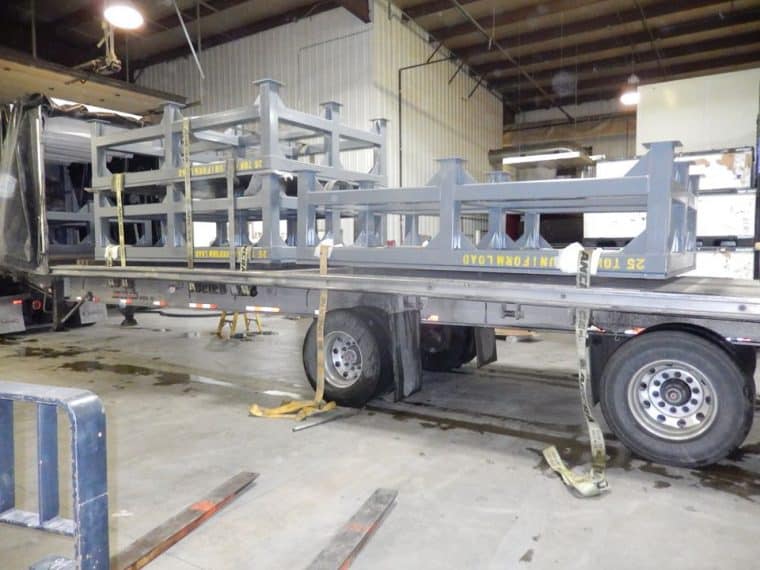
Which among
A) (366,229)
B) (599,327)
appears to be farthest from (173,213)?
(599,327)

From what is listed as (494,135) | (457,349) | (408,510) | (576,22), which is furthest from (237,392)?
(494,135)

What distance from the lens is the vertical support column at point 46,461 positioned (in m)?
1.85

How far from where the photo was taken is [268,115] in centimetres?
480

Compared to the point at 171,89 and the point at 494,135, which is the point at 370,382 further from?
the point at 494,135

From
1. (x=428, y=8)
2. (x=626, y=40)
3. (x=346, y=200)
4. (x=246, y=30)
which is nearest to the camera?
(x=346, y=200)

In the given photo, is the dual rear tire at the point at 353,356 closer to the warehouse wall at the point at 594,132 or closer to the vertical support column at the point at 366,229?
the vertical support column at the point at 366,229

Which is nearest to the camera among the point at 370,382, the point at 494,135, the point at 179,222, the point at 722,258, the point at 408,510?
the point at 408,510

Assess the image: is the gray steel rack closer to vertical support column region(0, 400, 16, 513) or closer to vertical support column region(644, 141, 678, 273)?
vertical support column region(644, 141, 678, 273)

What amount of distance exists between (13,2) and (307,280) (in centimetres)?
1150

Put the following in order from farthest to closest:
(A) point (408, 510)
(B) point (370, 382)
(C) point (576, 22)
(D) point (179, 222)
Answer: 1. (C) point (576, 22)
2. (D) point (179, 222)
3. (B) point (370, 382)
4. (A) point (408, 510)

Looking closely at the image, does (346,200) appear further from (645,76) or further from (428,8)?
(645,76)

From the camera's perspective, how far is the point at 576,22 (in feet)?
41.9

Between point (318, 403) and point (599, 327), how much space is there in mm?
2360

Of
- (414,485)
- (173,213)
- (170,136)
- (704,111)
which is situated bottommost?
(414,485)
